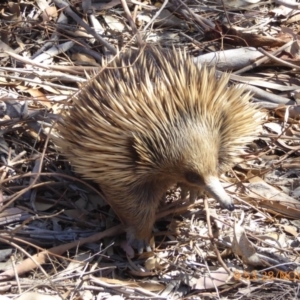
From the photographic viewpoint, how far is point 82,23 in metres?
4.34

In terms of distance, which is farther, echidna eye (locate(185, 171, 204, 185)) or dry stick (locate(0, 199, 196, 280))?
dry stick (locate(0, 199, 196, 280))

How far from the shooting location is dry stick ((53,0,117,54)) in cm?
423

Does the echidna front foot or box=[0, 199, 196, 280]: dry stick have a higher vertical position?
box=[0, 199, 196, 280]: dry stick

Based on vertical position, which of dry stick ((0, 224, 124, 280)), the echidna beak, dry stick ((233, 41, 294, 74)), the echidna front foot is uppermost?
the echidna beak

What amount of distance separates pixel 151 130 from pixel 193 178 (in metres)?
0.27

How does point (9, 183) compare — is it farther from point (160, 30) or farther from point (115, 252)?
point (160, 30)

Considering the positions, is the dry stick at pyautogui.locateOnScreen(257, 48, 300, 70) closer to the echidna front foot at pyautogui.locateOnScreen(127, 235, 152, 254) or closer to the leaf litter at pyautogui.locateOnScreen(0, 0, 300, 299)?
the leaf litter at pyautogui.locateOnScreen(0, 0, 300, 299)

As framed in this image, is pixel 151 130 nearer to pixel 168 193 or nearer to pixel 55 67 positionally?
pixel 168 193

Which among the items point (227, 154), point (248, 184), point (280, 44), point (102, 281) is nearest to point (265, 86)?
point (280, 44)

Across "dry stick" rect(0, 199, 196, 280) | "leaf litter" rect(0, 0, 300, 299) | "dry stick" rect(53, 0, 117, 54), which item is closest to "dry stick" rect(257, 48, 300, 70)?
"leaf litter" rect(0, 0, 300, 299)

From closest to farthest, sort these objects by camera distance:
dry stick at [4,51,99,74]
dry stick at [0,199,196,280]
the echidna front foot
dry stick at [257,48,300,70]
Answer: dry stick at [0,199,196,280]
the echidna front foot
dry stick at [4,51,99,74]
dry stick at [257,48,300,70]

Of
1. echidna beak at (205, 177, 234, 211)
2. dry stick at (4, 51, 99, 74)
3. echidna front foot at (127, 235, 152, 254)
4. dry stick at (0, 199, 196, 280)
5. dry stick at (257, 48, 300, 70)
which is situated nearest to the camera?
echidna beak at (205, 177, 234, 211)

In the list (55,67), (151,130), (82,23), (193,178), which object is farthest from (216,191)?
(82,23)

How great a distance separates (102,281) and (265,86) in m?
1.67
